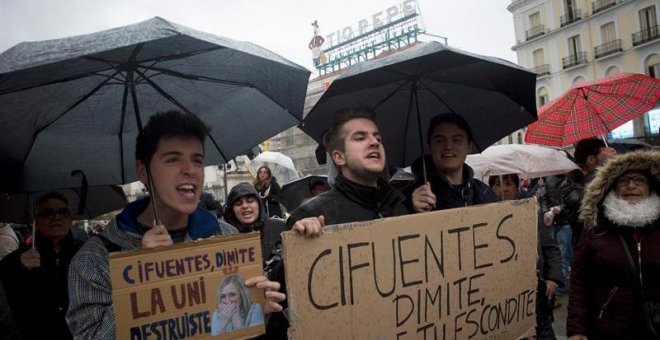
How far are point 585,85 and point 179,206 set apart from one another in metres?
4.58

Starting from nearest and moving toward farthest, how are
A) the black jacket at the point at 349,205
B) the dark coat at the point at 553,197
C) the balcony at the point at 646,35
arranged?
the black jacket at the point at 349,205 → the dark coat at the point at 553,197 → the balcony at the point at 646,35

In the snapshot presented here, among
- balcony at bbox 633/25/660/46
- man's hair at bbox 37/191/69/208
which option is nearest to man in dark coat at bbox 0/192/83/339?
man's hair at bbox 37/191/69/208

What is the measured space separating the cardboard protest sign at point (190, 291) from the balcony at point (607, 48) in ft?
138

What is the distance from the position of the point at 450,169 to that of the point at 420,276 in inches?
39.2

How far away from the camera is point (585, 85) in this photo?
503 cm

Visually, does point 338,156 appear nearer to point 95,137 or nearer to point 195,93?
point 195,93

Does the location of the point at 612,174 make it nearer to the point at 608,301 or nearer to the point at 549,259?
the point at 549,259

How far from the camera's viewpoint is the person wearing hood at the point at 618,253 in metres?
3.02

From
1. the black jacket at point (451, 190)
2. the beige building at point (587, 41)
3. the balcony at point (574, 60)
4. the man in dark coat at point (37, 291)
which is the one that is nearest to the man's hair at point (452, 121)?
the black jacket at point (451, 190)

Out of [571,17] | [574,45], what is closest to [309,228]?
[574,45]

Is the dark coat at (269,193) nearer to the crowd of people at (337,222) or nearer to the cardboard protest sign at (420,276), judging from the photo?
the crowd of people at (337,222)

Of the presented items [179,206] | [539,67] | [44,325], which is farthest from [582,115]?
[539,67]

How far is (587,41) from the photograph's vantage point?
39.2 metres

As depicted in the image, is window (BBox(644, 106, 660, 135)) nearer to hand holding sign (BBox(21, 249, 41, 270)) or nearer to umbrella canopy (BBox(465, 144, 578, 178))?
umbrella canopy (BBox(465, 144, 578, 178))
